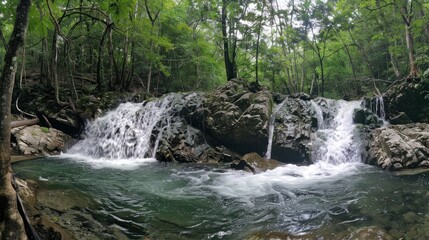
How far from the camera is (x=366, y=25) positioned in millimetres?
22531

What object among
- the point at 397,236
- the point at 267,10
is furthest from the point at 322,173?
the point at 267,10

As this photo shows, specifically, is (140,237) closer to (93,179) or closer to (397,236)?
(397,236)

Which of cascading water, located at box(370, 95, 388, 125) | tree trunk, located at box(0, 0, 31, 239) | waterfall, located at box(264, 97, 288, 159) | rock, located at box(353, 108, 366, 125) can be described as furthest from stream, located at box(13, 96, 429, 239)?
cascading water, located at box(370, 95, 388, 125)

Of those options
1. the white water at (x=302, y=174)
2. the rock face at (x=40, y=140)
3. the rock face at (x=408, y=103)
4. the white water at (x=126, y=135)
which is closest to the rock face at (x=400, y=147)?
the white water at (x=302, y=174)

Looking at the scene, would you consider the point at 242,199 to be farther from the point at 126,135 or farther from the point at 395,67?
the point at 395,67

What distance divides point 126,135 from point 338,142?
32.1 ft

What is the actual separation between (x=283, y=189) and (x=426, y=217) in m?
3.45

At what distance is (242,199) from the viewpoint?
7559 millimetres

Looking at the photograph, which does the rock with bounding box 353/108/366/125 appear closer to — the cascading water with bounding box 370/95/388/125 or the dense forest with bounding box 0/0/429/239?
the dense forest with bounding box 0/0/429/239

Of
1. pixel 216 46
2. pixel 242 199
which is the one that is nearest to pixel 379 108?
pixel 242 199

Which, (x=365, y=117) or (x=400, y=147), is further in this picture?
(x=365, y=117)

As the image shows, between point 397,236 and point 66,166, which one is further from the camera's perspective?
point 66,166

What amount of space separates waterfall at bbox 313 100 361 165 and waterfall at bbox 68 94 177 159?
23.1 ft

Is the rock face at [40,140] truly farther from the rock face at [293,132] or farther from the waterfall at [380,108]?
the waterfall at [380,108]
